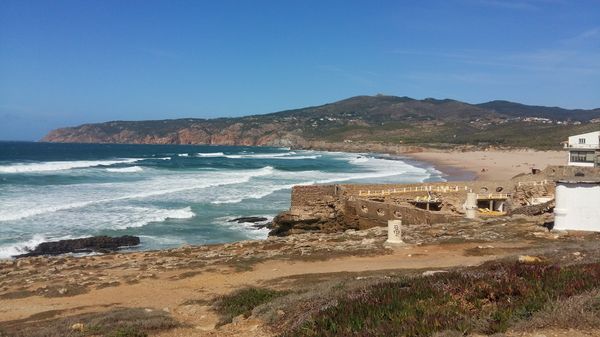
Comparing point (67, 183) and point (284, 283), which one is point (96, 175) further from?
point (284, 283)

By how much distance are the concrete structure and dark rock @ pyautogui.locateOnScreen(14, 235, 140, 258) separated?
17.5m

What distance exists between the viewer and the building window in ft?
144

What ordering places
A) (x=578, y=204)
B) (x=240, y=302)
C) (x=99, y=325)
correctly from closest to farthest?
(x=99, y=325) < (x=240, y=302) < (x=578, y=204)

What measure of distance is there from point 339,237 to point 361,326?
39.7 ft

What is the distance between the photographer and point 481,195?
1015 inches

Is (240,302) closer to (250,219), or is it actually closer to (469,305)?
(469,305)

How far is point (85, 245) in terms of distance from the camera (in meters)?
24.1

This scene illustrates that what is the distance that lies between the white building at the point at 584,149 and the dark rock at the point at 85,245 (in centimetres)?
3538

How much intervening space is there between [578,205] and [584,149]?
33.0 m

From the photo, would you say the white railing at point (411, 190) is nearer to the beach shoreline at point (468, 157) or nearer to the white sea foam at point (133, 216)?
the white sea foam at point (133, 216)

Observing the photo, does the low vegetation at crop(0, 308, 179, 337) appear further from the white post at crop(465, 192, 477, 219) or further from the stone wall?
the stone wall

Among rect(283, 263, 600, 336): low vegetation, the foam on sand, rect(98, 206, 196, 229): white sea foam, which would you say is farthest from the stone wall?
rect(283, 263, 600, 336): low vegetation

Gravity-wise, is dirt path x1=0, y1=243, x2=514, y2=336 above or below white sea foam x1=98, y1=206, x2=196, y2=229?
above

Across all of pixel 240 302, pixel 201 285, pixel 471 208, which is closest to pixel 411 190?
pixel 471 208
